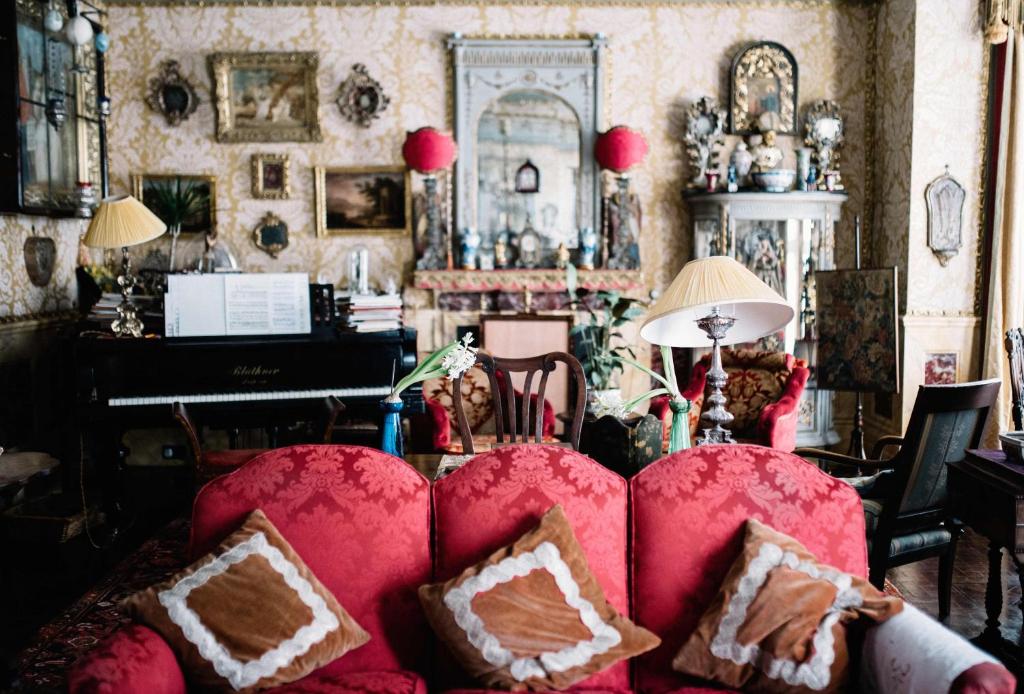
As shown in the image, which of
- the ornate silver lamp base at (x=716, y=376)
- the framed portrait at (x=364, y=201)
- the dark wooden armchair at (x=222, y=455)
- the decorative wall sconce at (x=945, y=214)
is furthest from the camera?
the framed portrait at (x=364, y=201)

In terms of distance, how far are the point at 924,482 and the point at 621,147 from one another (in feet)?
11.7

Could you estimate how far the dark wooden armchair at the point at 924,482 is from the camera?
10.3ft

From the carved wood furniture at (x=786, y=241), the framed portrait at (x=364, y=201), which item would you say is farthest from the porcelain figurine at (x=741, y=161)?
the framed portrait at (x=364, y=201)

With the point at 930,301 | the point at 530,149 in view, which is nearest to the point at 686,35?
the point at 530,149

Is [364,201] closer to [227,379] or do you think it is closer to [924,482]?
[227,379]

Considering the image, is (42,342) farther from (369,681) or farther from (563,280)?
(369,681)

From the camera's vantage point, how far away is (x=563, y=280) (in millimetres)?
6344

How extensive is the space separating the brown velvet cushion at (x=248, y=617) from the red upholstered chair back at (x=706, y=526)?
0.80 metres

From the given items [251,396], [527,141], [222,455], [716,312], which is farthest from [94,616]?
[527,141]

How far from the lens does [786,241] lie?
20.1 feet

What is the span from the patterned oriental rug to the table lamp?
2.14m

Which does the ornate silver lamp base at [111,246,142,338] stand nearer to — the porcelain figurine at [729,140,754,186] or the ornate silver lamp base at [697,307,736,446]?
the ornate silver lamp base at [697,307,736,446]

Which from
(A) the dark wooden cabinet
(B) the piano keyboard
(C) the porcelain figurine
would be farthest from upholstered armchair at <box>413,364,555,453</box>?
(A) the dark wooden cabinet

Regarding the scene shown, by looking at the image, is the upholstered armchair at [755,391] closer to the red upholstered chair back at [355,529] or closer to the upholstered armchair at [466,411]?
the upholstered armchair at [466,411]
